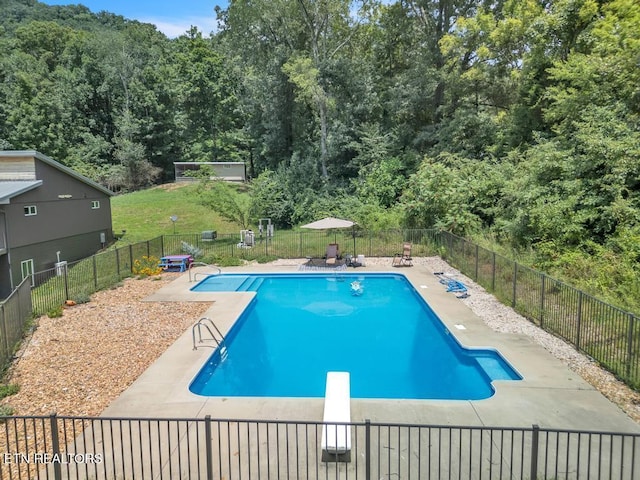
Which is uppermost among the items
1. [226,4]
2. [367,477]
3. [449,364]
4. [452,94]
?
[226,4]

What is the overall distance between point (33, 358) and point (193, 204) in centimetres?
2367

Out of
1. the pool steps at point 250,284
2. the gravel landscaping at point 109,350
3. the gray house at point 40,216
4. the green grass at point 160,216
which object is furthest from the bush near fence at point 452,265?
the green grass at point 160,216

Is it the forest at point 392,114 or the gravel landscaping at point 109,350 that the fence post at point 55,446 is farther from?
the forest at point 392,114

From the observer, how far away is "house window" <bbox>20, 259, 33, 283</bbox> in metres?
17.1

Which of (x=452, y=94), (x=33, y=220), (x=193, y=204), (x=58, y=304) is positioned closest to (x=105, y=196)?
(x=33, y=220)

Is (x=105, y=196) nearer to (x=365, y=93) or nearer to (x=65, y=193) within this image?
(x=65, y=193)

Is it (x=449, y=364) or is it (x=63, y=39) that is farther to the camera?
(x=63, y=39)

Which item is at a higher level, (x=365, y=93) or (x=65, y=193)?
(x=365, y=93)

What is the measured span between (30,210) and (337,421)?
17654mm

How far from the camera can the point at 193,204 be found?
31719 mm

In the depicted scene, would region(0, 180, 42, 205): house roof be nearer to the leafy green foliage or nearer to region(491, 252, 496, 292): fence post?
the leafy green foliage

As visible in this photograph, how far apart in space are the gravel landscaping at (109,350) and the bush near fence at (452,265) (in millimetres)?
335

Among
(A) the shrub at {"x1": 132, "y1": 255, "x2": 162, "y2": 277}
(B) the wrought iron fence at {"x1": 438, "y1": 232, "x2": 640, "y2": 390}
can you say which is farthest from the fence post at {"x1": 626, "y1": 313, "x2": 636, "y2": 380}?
(A) the shrub at {"x1": 132, "y1": 255, "x2": 162, "y2": 277}

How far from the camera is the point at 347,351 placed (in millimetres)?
10391
